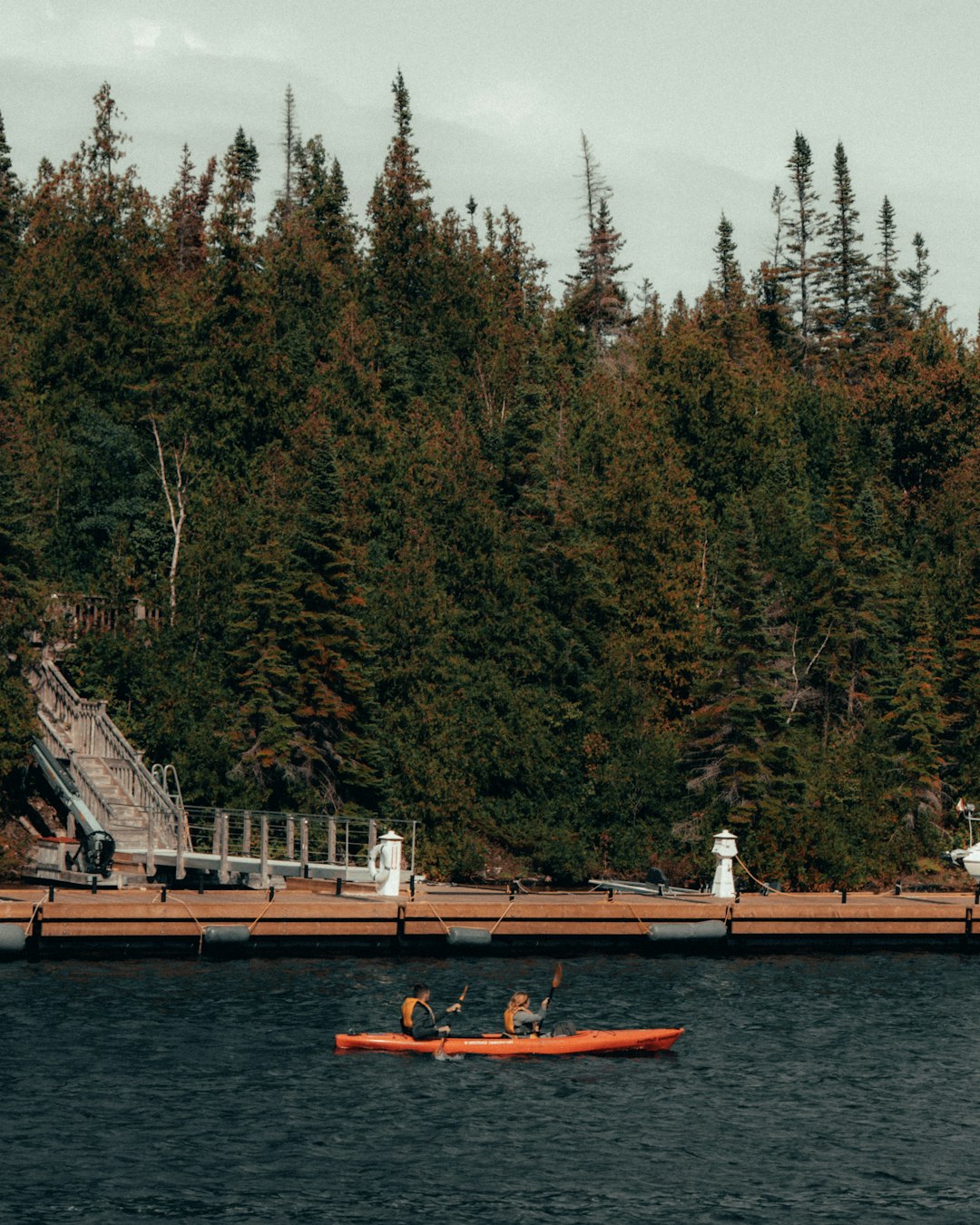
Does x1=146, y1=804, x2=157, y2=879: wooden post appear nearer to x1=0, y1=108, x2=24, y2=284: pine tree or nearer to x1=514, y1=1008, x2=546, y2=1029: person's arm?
x1=514, y1=1008, x2=546, y2=1029: person's arm

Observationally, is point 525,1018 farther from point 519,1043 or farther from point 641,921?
point 641,921

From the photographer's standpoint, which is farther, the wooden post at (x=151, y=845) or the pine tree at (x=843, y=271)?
the pine tree at (x=843, y=271)

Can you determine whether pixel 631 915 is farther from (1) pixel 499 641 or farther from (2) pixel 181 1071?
(1) pixel 499 641

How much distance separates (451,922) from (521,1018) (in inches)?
374

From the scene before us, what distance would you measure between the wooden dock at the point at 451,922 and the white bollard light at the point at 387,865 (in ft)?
1.49

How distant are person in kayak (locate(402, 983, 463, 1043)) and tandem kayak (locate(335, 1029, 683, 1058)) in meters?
0.12

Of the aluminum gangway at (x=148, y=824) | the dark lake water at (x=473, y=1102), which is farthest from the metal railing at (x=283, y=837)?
the dark lake water at (x=473, y=1102)

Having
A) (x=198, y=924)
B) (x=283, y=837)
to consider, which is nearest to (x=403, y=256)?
(x=283, y=837)

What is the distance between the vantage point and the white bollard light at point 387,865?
42.4m

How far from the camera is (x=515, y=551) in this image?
6406 cm

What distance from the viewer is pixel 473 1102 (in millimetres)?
29359

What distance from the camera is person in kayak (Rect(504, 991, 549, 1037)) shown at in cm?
3206

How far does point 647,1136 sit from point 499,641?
34.6 m

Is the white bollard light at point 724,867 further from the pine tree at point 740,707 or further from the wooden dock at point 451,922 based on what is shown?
the pine tree at point 740,707
